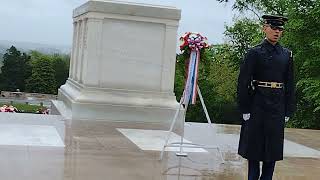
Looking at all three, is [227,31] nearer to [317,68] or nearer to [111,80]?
[317,68]

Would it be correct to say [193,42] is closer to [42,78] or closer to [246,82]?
[246,82]

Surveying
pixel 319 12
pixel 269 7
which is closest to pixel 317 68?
pixel 319 12

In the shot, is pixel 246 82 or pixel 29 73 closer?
pixel 246 82

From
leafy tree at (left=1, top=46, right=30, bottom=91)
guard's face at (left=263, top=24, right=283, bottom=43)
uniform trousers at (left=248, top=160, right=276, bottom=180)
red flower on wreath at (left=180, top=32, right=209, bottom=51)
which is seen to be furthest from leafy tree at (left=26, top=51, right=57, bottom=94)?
guard's face at (left=263, top=24, right=283, bottom=43)

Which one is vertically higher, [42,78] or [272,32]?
[272,32]

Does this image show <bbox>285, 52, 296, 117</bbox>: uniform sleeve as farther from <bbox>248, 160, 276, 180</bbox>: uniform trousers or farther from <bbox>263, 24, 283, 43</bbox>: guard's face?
<bbox>248, 160, 276, 180</bbox>: uniform trousers

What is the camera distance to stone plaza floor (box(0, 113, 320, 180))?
646cm

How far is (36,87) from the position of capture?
219ft

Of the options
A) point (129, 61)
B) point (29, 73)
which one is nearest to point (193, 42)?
point (129, 61)

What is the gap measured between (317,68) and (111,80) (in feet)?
31.1

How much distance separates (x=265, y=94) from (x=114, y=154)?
287 centimetres

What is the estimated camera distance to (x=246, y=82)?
5418 millimetres

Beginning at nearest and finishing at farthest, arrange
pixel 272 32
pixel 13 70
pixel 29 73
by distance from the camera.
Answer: pixel 272 32 → pixel 13 70 → pixel 29 73

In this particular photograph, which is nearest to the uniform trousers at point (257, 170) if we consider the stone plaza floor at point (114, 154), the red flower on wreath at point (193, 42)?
the stone plaza floor at point (114, 154)
